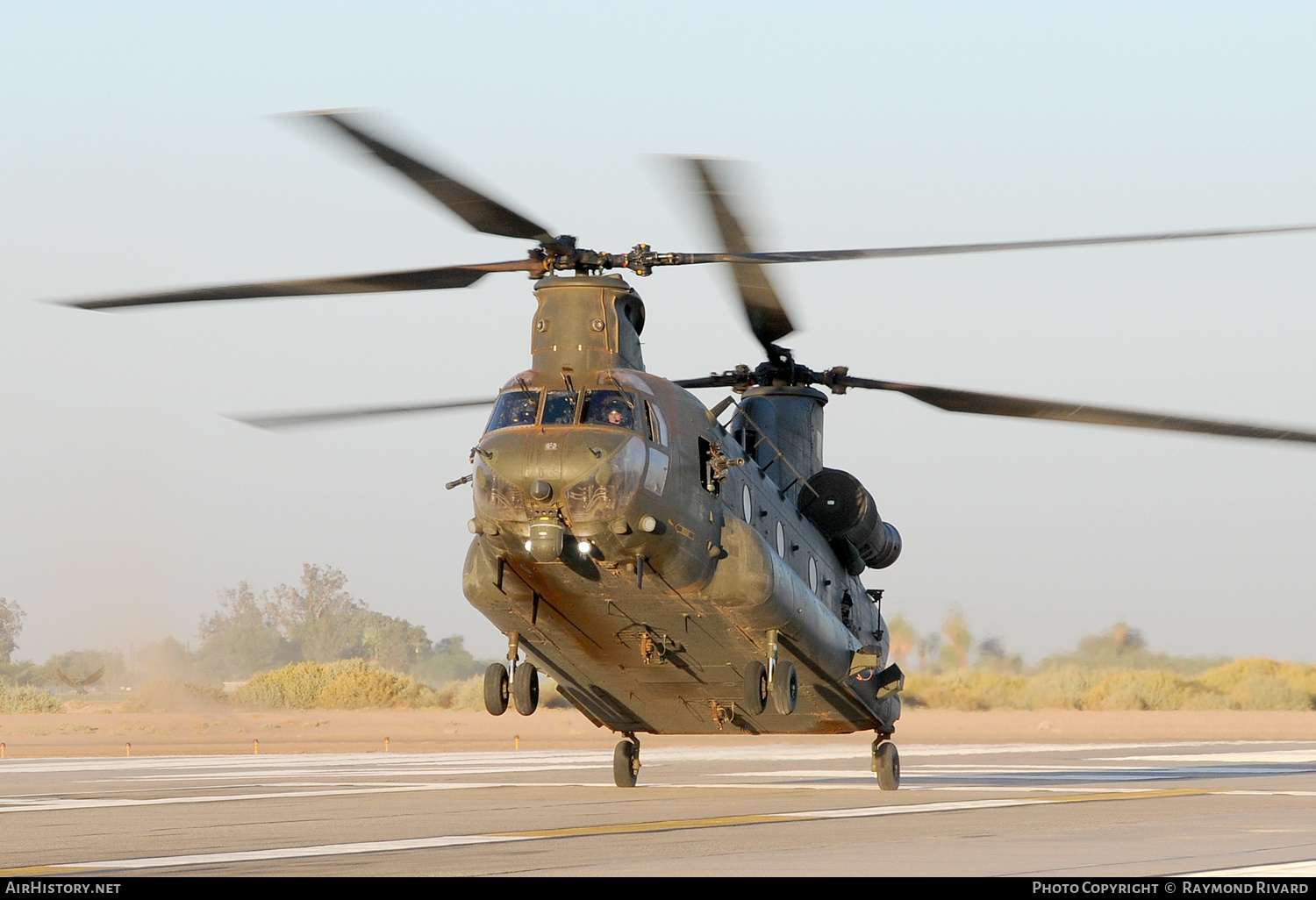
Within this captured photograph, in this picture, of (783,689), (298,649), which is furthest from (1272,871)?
(298,649)

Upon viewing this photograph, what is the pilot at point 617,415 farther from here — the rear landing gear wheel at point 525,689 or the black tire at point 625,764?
the black tire at point 625,764

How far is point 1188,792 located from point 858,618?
551 cm

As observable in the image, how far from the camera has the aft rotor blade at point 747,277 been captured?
14180mm

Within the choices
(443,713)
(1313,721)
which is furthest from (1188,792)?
(443,713)

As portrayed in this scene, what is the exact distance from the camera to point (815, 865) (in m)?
12.4

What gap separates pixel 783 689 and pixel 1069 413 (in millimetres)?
4781

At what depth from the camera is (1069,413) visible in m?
18.9

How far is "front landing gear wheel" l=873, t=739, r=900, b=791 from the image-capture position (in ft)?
79.0

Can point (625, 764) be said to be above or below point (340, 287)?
below

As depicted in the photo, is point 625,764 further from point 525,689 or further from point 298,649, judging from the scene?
point 298,649

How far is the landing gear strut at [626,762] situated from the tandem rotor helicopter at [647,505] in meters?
1.90

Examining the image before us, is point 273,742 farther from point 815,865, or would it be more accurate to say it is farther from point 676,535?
point 815,865

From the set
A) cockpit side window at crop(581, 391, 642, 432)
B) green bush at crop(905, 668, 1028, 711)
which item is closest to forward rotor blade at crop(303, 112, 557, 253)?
cockpit side window at crop(581, 391, 642, 432)

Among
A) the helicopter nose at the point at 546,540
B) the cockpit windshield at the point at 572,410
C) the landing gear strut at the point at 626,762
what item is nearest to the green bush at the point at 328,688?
the landing gear strut at the point at 626,762
